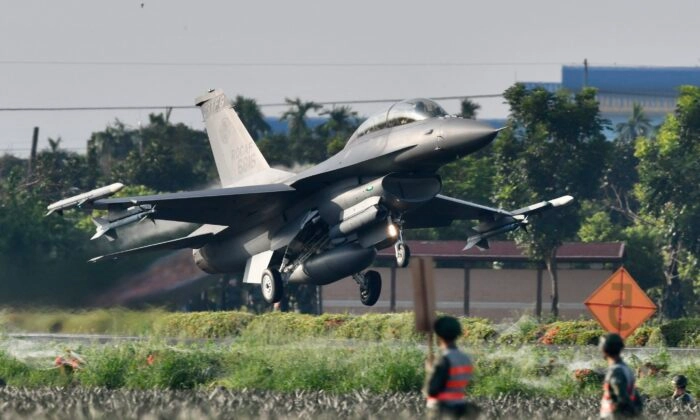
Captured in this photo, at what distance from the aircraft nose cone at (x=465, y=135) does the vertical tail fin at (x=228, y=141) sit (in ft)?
31.7

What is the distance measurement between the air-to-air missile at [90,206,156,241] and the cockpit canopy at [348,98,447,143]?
5.93m

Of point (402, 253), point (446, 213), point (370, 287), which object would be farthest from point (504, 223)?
point (402, 253)

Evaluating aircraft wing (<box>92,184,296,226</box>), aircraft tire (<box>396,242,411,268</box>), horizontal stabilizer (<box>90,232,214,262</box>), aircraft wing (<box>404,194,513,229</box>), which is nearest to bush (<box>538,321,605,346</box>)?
aircraft wing (<box>404,194,513,229</box>)

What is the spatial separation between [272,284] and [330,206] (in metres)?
3.16

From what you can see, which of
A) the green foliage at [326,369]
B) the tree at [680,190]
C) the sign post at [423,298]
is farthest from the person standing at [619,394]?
the tree at [680,190]

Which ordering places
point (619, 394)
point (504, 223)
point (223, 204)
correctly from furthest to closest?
point (504, 223) < point (223, 204) < point (619, 394)

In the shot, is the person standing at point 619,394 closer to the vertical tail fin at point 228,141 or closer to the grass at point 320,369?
the grass at point 320,369

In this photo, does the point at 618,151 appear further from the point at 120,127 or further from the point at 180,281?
the point at 180,281

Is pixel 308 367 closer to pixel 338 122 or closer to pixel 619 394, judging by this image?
pixel 619 394

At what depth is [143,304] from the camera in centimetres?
3906

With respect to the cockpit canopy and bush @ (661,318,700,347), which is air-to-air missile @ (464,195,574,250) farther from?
the cockpit canopy

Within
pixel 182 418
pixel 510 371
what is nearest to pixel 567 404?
pixel 510 371

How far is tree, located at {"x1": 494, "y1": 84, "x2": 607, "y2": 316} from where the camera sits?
59.6 meters

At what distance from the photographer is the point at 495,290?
204ft
